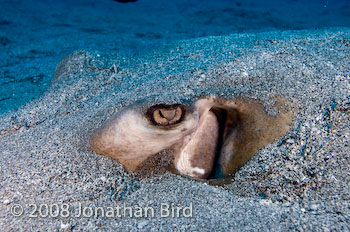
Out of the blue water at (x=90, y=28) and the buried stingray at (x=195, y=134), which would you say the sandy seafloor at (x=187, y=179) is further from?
the blue water at (x=90, y=28)

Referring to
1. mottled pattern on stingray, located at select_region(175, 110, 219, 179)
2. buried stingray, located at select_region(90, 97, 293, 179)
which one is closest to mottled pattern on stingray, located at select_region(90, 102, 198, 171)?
buried stingray, located at select_region(90, 97, 293, 179)

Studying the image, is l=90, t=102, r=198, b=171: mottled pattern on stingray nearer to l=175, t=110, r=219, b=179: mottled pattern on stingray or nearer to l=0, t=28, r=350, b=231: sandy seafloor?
l=0, t=28, r=350, b=231: sandy seafloor

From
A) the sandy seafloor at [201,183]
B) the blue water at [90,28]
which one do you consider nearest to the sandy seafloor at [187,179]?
the sandy seafloor at [201,183]

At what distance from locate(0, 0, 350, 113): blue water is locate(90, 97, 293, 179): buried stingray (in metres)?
1.85

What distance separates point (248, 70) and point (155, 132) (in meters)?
1.04

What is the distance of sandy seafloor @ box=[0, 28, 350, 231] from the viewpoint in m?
1.46

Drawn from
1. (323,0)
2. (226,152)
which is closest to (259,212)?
(226,152)

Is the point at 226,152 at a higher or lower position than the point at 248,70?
lower

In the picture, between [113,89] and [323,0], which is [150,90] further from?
[323,0]

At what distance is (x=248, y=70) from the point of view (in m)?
2.14

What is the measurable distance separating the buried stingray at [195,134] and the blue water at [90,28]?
72.7 inches

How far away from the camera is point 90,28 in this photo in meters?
8.61

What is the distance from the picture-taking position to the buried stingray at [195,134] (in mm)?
1683

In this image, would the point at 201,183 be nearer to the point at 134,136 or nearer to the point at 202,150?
the point at 202,150
